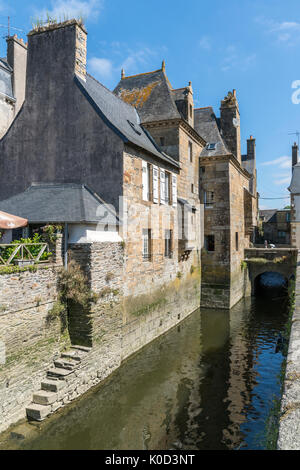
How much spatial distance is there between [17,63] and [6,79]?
61.6 inches

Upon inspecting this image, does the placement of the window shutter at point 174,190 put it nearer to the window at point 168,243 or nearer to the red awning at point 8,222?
the window at point 168,243

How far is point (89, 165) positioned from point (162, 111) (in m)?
6.83

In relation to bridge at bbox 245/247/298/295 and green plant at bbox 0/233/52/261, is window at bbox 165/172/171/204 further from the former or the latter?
bridge at bbox 245/247/298/295

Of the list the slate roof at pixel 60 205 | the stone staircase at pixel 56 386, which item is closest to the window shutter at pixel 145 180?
the slate roof at pixel 60 205

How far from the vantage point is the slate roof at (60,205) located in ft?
34.1

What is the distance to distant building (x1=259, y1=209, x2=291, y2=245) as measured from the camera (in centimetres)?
4241

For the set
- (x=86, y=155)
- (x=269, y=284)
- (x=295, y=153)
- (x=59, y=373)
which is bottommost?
(x=269, y=284)

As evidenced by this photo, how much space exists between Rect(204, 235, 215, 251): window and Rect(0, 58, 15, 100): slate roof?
1348 centimetres

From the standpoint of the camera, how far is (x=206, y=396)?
393 inches

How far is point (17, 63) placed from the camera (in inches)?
733

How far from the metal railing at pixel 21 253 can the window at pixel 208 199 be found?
13.3 m

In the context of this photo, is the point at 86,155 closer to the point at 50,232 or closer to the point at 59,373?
the point at 50,232

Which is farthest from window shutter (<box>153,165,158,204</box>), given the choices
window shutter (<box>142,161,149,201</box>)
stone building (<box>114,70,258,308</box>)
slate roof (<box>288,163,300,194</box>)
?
slate roof (<box>288,163,300,194</box>)

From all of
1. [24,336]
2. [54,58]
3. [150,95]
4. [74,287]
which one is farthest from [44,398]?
[150,95]
